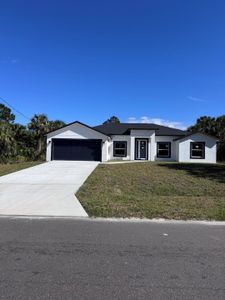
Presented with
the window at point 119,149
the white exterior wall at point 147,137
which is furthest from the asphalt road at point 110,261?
the window at point 119,149

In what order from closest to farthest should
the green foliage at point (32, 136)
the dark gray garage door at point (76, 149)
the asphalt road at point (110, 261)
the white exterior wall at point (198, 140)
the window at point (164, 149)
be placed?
the asphalt road at point (110, 261), the dark gray garage door at point (76, 149), the white exterior wall at point (198, 140), the window at point (164, 149), the green foliage at point (32, 136)

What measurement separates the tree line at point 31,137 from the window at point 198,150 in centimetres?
636

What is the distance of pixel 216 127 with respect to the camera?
4097 centimetres

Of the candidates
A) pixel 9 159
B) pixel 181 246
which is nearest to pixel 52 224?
pixel 181 246

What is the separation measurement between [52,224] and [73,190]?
5.02 meters

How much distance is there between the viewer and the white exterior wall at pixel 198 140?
28203 mm

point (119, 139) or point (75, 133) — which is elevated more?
point (75, 133)

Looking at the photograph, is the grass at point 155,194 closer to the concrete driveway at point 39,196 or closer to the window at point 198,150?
the concrete driveway at point 39,196

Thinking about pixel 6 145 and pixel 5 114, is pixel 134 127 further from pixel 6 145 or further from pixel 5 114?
pixel 5 114

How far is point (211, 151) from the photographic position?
93.5 feet

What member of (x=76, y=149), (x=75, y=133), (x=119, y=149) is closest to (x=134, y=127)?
(x=119, y=149)

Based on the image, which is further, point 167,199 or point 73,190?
point 73,190

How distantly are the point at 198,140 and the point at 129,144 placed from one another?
6.75 meters

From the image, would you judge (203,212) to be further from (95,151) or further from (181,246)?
(95,151)
